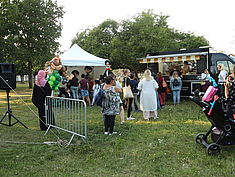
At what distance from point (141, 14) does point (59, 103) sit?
33.1 meters

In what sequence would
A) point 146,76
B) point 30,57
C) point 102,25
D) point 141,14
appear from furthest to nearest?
point 102,25, point 141,14, point 30,57, point 146,76

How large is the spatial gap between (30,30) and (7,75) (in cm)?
2336

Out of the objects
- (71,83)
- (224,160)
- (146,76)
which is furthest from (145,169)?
(71,83)

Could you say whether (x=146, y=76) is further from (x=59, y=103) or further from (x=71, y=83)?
(x=71, y=83)

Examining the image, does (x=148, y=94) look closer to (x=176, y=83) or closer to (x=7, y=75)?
(x=176, y=83)

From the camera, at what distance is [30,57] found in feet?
93.0

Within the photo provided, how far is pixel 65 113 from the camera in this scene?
20.4 ft

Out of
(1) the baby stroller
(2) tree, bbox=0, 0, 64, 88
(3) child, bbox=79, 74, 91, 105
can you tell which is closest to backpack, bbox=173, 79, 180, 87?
(3) child, bbox=79, 74, 91, 105

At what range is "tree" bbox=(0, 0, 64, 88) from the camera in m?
28.2

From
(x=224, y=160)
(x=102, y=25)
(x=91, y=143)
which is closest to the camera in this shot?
(x=224, y=160)

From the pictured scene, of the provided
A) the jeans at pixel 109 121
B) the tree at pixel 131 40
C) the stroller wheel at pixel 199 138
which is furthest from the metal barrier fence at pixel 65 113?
the tree at pixel 131 40

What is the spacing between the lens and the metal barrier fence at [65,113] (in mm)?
5812

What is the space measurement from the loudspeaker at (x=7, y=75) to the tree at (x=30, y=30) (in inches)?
853

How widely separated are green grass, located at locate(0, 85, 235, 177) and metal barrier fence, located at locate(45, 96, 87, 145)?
33 cm
